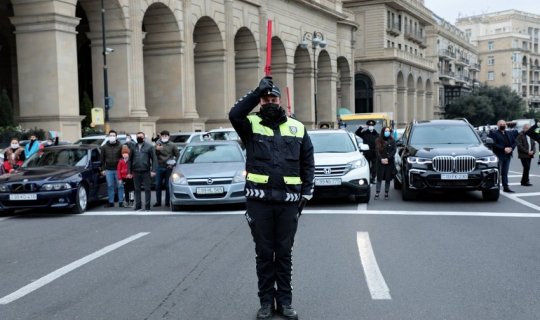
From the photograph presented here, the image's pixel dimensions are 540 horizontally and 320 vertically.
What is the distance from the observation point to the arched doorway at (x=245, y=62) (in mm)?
43062

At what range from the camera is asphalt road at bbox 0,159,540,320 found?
5.52m

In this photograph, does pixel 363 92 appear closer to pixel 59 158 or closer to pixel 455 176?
pixel 455 176

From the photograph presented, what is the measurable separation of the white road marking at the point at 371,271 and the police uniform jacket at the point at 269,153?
1.41 m

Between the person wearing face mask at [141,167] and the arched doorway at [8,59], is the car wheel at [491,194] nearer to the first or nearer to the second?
the person wearing face mask at [141,167]

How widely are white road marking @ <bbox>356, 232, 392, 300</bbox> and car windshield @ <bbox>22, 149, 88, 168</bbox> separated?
7422 millimetres

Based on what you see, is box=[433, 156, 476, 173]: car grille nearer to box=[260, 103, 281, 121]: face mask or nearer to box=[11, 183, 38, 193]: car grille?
box=[11, 183, 38, 193]: car grille

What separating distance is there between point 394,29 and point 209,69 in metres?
43.8

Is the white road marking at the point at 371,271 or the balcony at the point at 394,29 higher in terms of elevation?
the balcony at the point at 394,29

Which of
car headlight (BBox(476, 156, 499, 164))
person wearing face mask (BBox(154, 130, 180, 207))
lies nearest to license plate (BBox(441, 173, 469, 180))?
car headlight (BBox(476, 156, 499, 164))

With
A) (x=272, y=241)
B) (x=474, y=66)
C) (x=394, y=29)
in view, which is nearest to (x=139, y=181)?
(x=272, y=241)

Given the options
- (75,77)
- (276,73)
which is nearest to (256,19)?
(276,73)

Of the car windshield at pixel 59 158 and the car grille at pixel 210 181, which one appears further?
the car windshield at pixel 59 158

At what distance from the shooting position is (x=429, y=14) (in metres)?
91.6

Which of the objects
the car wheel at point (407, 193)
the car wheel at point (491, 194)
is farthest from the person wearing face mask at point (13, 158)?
the car wheel at point (491, 194)
